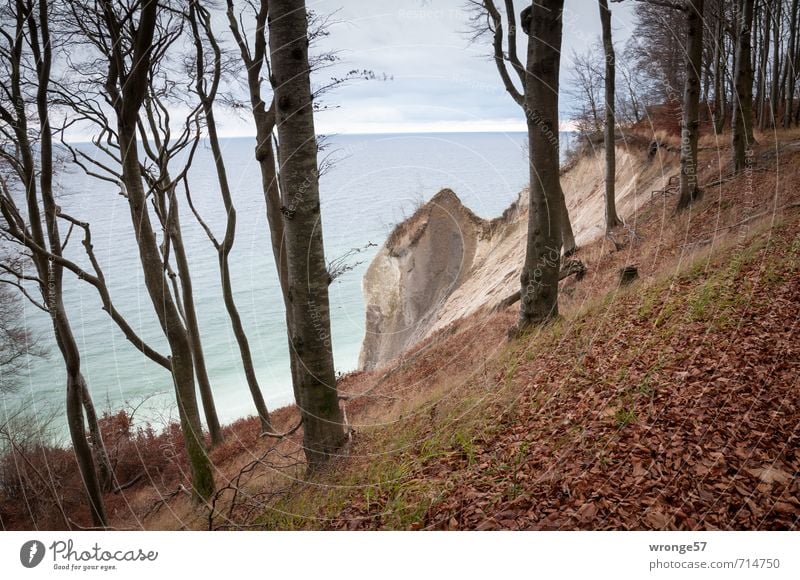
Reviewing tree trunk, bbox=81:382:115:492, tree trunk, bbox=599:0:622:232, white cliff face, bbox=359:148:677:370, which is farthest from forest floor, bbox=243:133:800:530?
white cliff face, bbox=359:148:677:370

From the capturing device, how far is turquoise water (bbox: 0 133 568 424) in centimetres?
703

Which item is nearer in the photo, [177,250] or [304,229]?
[304,229]

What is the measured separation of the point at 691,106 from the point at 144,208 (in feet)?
36.7

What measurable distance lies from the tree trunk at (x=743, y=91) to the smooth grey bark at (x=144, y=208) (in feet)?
40.7

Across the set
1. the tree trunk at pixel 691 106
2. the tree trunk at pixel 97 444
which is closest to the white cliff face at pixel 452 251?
the tree trunk at pixel 691 106

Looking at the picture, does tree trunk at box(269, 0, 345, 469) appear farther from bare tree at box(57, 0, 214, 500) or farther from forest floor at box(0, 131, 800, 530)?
bare tree at box(57, 0, 214, 500)

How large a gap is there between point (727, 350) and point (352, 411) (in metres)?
5.60

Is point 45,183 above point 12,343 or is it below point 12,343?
above

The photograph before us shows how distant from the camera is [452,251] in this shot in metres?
22.9

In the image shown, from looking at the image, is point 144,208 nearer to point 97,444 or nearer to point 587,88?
point 97,444

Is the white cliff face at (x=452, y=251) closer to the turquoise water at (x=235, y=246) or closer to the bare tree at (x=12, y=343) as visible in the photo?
the turquoise water at (x=235, y=246)

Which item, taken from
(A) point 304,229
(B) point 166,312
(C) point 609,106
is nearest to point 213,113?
(B) point 166,312

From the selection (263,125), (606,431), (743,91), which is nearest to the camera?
(606,431)

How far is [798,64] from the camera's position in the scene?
2028cm
